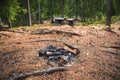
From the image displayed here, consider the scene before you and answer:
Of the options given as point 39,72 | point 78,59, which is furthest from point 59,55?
point 39,72

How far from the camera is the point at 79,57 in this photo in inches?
331

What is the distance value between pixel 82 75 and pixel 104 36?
648 cm

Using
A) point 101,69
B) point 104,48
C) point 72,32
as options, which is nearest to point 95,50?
point 104,48

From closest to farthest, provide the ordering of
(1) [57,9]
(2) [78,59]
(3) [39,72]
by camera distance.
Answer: (3) [39,72] < (2) [78,59] < (1) [57,9]

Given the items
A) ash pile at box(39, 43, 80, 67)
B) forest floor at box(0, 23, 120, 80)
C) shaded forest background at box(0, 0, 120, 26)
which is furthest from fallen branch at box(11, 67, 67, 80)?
shaded forest background at box(0, 0, 120, 26)

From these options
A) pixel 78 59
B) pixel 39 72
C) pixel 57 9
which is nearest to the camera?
pixel 39 72

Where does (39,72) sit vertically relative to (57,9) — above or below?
below

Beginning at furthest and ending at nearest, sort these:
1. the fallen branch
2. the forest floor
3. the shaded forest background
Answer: the shaded forest background → the forest floor → the fallen branch

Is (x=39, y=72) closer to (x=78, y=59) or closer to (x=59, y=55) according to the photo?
(x=59, y=55)

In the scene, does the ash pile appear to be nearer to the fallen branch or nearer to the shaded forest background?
the fallen branch

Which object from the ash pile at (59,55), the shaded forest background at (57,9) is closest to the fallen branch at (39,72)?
the ash pile at (59,55)

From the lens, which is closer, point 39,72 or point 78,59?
point 39,72

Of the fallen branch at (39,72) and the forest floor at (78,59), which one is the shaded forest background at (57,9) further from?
the fallen branch at (39,72)

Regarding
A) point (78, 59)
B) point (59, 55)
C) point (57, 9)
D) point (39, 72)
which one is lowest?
point (39, 72)
